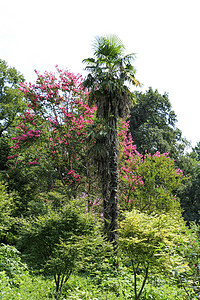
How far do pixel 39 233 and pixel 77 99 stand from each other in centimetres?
749

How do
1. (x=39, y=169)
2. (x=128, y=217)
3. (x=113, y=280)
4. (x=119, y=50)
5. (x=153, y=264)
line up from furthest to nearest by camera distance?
1. (x=39, y=169)
2. (x=119, y=50)
3. (x=113, y=280)
4. (x=128, y=217)
5. (x=153, y=264)

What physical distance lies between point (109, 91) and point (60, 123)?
385 cm

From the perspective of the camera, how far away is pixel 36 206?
1000cm

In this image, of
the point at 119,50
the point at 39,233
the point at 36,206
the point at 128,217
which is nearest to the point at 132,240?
the point at 128,217

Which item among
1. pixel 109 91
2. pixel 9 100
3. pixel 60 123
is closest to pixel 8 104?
pixel 9 100

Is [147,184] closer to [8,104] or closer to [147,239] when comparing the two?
[147,239]

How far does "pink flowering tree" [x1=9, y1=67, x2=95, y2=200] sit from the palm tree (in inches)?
88.8

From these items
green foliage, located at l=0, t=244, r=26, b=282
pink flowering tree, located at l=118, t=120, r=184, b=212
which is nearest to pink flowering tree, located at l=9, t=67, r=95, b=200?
pink flowering tree, located at l=118, t=120, r=184, b=212

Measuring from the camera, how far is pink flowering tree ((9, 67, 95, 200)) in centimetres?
1127

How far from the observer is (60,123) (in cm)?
1167

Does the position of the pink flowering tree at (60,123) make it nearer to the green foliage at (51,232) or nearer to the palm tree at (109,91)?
the palm tree at (109,91)

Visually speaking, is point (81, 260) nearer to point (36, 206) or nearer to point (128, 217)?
point (128, 217)

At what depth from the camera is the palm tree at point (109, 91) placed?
8672mm

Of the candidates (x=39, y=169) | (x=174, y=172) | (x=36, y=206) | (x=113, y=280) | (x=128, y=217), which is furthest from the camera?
(x=39, y=169)
